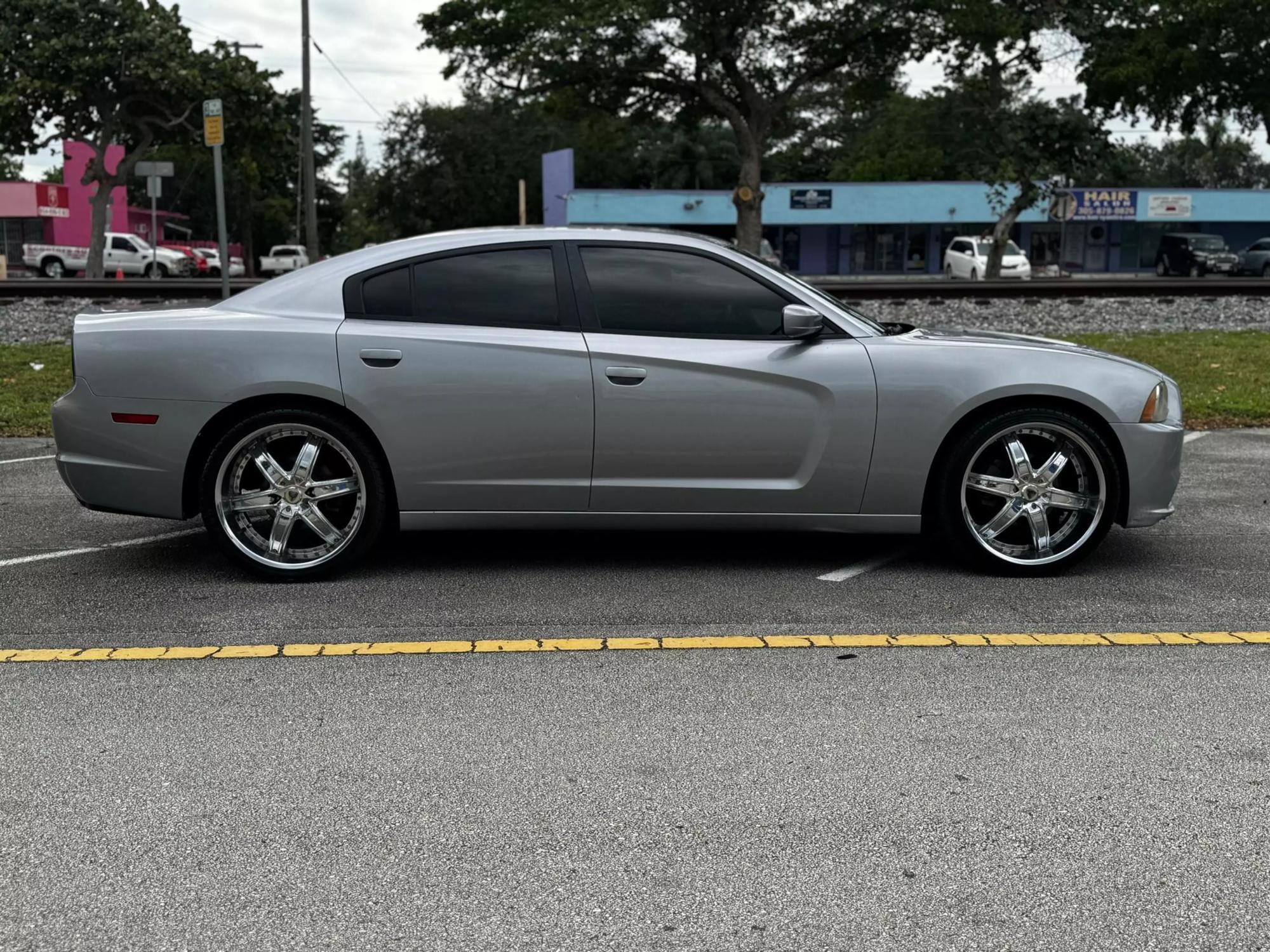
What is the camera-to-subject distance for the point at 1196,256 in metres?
44.1

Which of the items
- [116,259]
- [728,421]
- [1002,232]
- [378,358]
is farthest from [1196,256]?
[378,358]

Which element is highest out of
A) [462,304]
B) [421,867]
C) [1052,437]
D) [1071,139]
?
[1071,139]

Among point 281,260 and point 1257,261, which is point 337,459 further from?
point 281,260

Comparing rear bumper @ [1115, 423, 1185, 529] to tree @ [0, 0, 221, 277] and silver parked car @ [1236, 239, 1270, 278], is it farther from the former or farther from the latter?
silver parked car @ [1236, 239, 1270, 278]

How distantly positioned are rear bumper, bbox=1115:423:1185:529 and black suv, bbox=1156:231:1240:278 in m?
41.6

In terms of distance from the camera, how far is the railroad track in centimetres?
1948

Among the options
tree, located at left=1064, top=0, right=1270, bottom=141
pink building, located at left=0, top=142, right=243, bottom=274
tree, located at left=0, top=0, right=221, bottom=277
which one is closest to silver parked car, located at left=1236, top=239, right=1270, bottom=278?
tree, located at left=1064, top=0, right=1270, bottom=141

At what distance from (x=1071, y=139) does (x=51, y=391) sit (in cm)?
2971

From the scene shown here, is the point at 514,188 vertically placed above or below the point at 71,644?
above

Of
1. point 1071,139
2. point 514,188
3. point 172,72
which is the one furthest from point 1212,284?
point 514,188

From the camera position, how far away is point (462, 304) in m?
5.76

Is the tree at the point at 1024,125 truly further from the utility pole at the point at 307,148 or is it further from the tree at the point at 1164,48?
the utility pole at the point at 307,148

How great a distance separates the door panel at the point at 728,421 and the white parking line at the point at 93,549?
7.57 ft

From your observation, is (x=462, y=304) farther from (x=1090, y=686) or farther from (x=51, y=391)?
(x=51, y=391)
